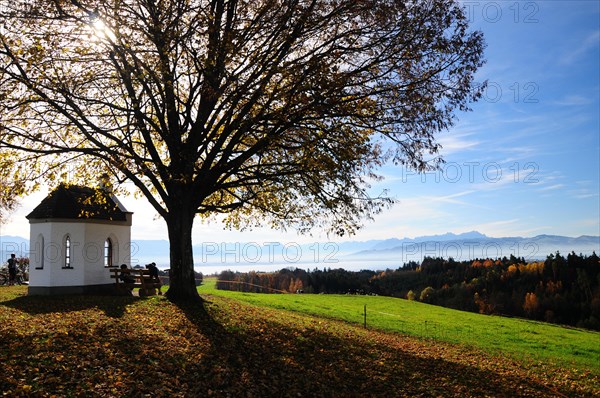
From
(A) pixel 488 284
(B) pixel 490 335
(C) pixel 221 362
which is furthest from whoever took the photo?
(A) pixel 488 284

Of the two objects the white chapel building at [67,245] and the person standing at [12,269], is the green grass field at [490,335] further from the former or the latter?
the person standing at [12,269]

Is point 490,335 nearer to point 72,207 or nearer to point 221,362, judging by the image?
point 221,362

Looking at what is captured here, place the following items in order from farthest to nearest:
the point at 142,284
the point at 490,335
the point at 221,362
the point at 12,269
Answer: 1. the point at 12,269
2. the point at 490,335
3. the point at 142,284
4. the point at 221,362

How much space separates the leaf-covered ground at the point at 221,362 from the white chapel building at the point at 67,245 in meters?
8.53

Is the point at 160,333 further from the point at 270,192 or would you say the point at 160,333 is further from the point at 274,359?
the point at 270,192

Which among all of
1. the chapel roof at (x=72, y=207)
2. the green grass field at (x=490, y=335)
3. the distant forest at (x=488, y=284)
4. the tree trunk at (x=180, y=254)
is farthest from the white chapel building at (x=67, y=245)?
A: the distant forest at (x=488, y=284)

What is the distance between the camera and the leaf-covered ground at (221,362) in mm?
10828

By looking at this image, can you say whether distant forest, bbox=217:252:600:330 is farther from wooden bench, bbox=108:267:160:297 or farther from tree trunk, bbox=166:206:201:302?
tree trunk, bbox=166:206:201:302

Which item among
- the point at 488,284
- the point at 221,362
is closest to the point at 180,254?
the point at 221,362

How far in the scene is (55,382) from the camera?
33.1 ft

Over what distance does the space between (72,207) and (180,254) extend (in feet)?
37.3

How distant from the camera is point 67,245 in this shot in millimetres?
28828

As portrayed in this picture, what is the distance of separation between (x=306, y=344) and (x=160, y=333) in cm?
490

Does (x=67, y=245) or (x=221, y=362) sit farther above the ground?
(x=67, y=245)
